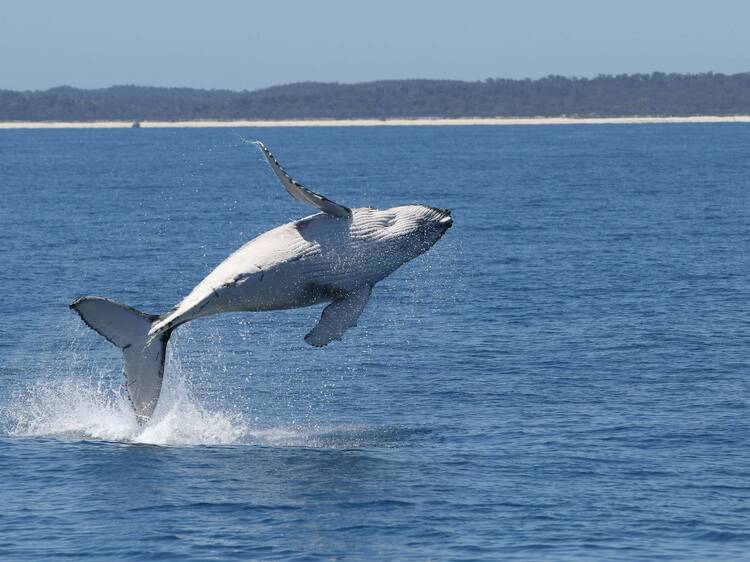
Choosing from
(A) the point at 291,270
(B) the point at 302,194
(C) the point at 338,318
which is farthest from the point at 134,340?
(B) the point at 302,194

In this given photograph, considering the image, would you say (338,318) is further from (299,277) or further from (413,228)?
(413,228)

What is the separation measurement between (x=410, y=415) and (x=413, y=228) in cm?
919

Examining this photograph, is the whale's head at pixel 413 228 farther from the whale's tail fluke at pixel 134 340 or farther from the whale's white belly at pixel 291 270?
the whale's tail fluke at pixel 134 340

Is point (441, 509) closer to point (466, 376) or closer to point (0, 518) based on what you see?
point (0, 518)

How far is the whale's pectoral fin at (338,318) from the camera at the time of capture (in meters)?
26.5

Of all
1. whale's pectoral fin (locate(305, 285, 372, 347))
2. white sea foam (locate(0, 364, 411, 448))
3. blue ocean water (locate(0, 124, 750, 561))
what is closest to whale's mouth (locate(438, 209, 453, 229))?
whale's pectoral fin (locate(305, 285, 372, 347))

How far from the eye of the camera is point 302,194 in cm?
2522

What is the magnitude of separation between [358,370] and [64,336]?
1057cm

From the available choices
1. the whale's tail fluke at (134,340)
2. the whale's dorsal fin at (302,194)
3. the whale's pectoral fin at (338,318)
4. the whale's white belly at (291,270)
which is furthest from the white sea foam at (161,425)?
the whale's dorsal fin at (302,194)

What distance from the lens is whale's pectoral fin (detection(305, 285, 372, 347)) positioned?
26.5 meters

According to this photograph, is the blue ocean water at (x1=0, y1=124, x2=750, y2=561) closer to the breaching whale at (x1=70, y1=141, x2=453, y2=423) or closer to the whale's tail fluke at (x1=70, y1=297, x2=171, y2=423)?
the whale's tail fluke at (x1=70, y1=297, x2=171, y2=423)

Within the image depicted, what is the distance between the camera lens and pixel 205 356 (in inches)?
1708

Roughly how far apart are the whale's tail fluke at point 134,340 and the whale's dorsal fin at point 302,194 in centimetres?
400

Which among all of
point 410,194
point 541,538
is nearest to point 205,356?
point 541,538
